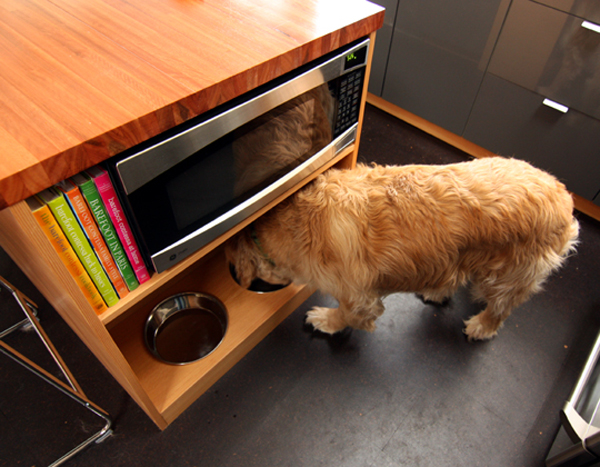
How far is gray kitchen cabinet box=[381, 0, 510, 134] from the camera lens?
1877 mm

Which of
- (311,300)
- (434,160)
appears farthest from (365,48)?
(434,160)

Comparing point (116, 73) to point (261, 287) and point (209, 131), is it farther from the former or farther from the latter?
point (261, 287)

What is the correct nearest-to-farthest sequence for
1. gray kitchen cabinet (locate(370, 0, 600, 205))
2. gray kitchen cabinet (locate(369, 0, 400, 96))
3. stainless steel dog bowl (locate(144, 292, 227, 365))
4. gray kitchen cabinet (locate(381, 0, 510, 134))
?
1. stainless steel dog bowl (locate(144, 292, 227, 365))
2. gray kitchen cabinet (locate(370, 0, 600, 205))
3. gray kitchen cabinet (locate(381, 0, 510, 134))
4. gray kitchen cabinet (locate(369, 0, 400, 96))

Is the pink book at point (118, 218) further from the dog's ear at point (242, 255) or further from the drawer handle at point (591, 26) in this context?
the drawer handle at point (591, 26)

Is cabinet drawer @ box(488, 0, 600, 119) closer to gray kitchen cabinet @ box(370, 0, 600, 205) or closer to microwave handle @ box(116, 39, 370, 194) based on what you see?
gray kitchen cabinet @ box(370, 0, 600, 205)

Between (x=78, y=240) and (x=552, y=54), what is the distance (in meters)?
1.96

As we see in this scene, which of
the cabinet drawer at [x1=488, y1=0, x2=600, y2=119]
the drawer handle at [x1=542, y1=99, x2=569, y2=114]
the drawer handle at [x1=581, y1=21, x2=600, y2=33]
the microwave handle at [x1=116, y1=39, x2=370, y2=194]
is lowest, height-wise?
the drawer handle at [x1=542, y1=99, x2=569, y2=114]

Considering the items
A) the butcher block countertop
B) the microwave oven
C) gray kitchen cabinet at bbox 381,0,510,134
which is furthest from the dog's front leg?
gray kitchen cabinet at bbox 381,0,510,134

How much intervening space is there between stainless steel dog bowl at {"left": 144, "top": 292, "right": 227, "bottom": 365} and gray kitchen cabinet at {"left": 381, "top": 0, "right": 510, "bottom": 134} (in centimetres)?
163

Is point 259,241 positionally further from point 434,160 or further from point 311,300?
point 434,160

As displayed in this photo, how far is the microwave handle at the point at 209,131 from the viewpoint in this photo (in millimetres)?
698

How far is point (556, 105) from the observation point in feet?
5.86

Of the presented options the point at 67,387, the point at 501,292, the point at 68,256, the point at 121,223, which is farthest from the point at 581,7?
the point at 67,387

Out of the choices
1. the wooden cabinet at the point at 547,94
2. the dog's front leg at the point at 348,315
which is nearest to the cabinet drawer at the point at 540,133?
the wooden cabinet at the point at 547,94
